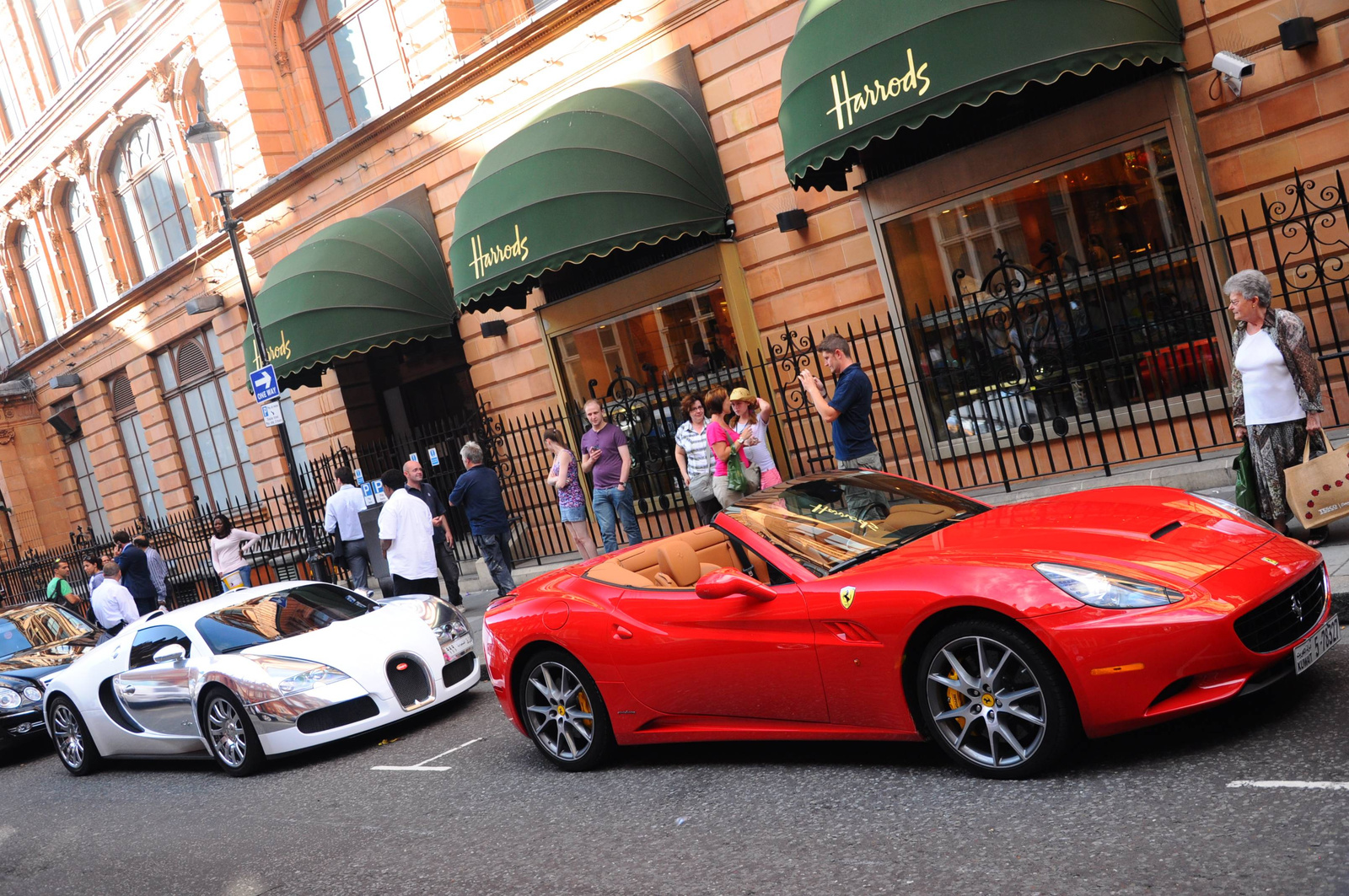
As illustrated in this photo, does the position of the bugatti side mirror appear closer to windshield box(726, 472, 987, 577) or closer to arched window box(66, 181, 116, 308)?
windshield box(726, 472, 987, 577)

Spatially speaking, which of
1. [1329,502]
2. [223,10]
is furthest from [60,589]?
[1329,502]

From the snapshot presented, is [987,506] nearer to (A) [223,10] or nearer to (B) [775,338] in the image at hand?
(B) [775,338]

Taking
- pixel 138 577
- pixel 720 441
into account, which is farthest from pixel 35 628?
pixel 720 441

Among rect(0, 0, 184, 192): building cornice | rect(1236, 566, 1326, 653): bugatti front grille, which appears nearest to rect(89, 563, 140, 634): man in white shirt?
rect(0, 0, 184, 192): building cornice

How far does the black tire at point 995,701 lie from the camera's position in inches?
175

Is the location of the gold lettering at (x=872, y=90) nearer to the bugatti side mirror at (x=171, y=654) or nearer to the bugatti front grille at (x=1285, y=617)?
the bugatti front grille at (x=1285, y=617)

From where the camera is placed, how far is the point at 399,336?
625 inches

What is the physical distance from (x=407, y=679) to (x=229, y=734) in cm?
138

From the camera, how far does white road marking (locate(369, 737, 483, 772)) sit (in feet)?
24.3

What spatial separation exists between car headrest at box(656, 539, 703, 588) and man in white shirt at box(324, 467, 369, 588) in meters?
8.86

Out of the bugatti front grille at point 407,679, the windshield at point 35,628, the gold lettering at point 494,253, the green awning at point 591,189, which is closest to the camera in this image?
the bugatti front grille at point 407,679

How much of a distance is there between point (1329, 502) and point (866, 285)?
609 cm

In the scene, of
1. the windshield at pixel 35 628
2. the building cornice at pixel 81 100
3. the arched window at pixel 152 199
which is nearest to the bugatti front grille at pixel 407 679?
the windshield at pixel 35 628

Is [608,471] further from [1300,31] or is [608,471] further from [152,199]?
[152,199]
